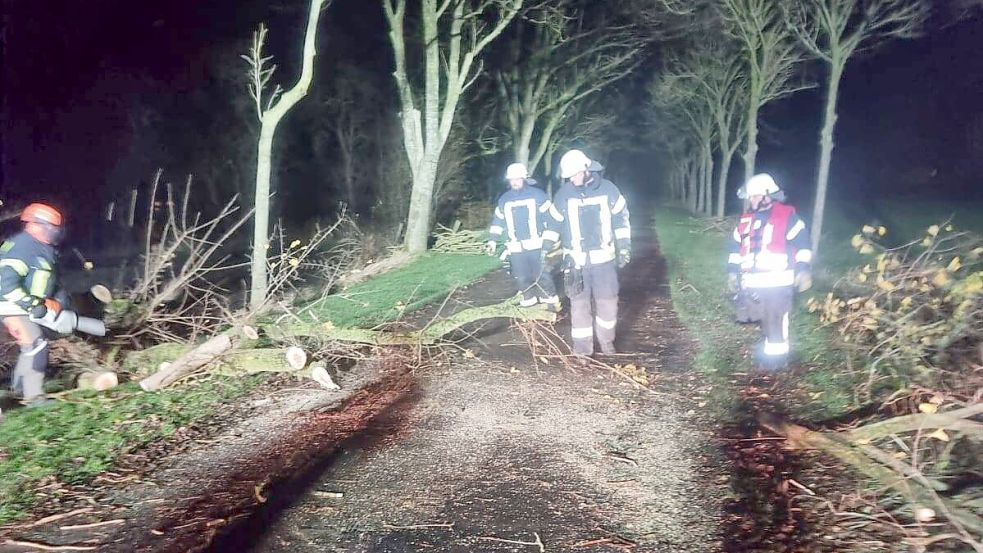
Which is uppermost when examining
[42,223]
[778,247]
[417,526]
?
[42,223]

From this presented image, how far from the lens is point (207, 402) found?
576 cm

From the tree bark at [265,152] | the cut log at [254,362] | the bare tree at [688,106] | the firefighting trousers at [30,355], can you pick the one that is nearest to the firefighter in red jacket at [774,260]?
the cut log at [254,362]

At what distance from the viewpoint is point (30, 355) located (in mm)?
5590

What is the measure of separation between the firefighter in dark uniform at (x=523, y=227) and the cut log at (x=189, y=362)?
3399mm

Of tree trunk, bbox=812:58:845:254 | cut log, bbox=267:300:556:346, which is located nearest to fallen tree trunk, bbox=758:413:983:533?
cut log, bbox=267:300:556:346

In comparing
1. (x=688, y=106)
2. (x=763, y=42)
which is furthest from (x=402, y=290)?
(x=688, y=106)

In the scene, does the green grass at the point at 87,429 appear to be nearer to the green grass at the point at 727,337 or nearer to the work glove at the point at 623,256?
the work glove at the point at 623,256

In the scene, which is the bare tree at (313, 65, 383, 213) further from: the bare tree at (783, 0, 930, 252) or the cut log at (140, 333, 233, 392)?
the cut log at (140, 333, 233, 392)

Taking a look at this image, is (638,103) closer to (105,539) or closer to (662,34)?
(662,34)

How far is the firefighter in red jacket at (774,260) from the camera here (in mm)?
6113

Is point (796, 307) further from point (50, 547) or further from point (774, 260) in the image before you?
point (50, 547)

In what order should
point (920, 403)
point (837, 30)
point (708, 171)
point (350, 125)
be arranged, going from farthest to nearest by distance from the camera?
point (708, 171) → point (350, 125) → point (837, 30) → point (920, 403)

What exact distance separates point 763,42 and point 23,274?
15.5 meters

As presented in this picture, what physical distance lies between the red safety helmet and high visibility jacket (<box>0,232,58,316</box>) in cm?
5
